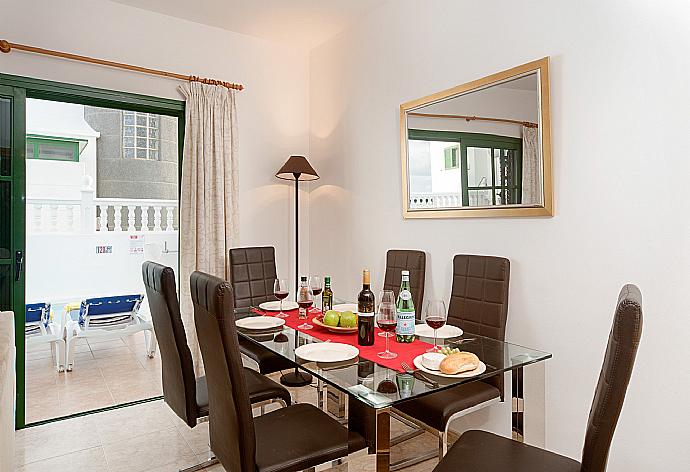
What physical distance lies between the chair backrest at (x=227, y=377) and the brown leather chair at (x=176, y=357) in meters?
0.42

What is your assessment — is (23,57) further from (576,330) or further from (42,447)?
(576,330)

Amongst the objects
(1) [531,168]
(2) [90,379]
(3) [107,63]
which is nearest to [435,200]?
(1) [531,168]

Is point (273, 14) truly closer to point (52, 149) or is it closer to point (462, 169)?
point (462, 169)

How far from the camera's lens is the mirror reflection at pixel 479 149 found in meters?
2.39

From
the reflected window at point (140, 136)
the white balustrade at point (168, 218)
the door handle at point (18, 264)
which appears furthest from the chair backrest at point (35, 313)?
the reflected window at point (140, 136)

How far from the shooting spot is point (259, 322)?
2.39 m

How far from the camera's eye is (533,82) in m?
2.36

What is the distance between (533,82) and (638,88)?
50cm

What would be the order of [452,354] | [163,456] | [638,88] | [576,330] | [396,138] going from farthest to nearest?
[396,138]
[163,456]
[576,330]
[638,88]
[452,354]

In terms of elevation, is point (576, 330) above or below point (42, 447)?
above

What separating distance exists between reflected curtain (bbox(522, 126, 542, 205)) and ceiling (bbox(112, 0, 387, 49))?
1633 mm

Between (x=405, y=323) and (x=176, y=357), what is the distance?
1031 millimetres

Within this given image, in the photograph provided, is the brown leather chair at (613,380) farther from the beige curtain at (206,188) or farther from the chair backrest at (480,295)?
the beige curtain at (206,188)

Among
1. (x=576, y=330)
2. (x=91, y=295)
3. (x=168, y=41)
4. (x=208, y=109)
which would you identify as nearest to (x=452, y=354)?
(x=576, y=330)
